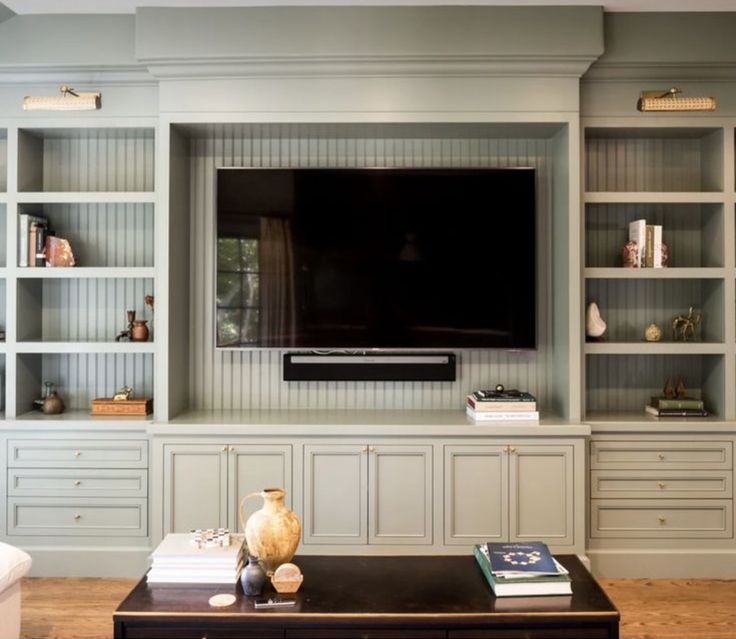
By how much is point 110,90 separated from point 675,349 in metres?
3.14

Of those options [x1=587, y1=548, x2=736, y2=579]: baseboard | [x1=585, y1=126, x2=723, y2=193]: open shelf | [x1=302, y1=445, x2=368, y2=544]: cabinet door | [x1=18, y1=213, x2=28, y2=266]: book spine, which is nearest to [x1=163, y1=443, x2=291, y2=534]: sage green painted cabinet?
[x1=302, y1=445, x2=368, y2=544]: cabinet door

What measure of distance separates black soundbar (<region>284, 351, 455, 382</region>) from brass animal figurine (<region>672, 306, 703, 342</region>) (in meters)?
1.21

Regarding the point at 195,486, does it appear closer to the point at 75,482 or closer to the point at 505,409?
the point at 75,482

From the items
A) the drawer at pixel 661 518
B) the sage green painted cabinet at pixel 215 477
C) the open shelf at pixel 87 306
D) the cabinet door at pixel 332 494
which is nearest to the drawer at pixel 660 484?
the drawer at pixel 661 518

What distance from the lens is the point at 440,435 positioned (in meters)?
3.20

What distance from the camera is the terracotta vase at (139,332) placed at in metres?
3.49

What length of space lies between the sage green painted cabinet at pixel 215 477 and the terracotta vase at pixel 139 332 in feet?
2.06

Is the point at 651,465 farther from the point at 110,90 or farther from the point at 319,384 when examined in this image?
the point at 110,90

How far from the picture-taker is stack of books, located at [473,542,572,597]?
1.96m

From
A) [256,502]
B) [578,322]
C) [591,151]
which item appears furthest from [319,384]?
[591,151]

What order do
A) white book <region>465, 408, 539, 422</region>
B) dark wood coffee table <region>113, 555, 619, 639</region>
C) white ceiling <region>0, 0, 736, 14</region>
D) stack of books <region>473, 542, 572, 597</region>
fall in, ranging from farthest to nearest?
white book <region>465, 408, 539, 422</region> → white ceiling <region>0, 0, 736, 14</region> → stack of books <region>473, 542, 572, 597</region> → dark wood coffee table <region>113, 555, 619, 639</region>

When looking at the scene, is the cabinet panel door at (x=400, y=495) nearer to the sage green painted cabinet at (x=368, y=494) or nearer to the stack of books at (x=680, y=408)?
the sage green painted cabinet at (x=368, y=494)

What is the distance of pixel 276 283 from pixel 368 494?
3.82 feet

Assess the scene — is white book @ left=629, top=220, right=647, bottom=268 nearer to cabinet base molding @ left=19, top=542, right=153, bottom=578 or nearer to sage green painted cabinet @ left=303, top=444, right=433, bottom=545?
sage green painted cabinet @ left=303, top=444, right=433, bottom=545
